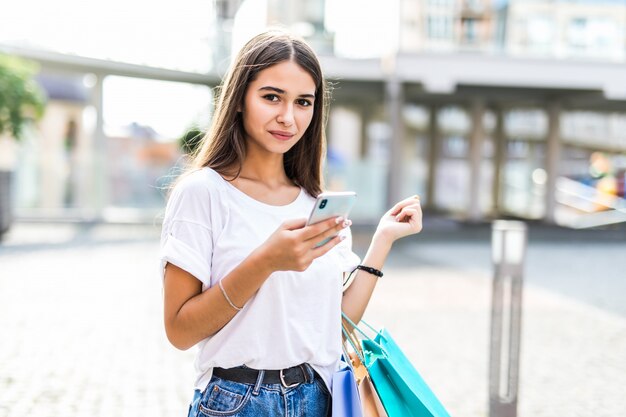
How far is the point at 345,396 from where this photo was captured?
1.86 metres

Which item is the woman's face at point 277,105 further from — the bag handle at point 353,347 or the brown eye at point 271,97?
the bag handle at point 353,347

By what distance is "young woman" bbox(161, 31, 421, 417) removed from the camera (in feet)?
5.79

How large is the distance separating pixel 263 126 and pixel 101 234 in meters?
15.9

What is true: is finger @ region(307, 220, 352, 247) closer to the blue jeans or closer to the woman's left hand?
the blue jeans

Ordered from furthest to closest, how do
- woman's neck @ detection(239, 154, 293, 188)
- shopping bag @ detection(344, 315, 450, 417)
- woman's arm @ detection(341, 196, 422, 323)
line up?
woman's arm @ detection(341, 196, 422, 323), woman's neck @ detection(239, 154, 293, 188), shopping bag @ detection(344, 315, 450, 417)

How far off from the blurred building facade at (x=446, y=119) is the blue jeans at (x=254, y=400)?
549 inches

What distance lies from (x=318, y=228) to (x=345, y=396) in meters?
0.46

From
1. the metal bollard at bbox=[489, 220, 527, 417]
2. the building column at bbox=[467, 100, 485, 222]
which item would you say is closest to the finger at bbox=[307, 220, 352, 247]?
the metal bollard at bbox=[489, 220, 527, 417]

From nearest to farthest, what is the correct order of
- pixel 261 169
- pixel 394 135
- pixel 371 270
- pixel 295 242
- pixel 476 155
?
pixel 295 242 < pixel 261 169 < pixel 371 270 < pixel 394 135 < pixel 476 155

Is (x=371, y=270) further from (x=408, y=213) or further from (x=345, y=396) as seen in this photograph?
(x=345, y=396)

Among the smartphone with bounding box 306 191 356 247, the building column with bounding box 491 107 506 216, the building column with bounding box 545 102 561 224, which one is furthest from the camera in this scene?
the building column with bounding box 491 107 506 216

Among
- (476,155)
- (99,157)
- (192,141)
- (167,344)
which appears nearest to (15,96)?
(192,141)

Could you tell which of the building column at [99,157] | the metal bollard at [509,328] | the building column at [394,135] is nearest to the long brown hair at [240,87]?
the metal bollard at [509,328]

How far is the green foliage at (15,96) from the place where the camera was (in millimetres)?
13492
